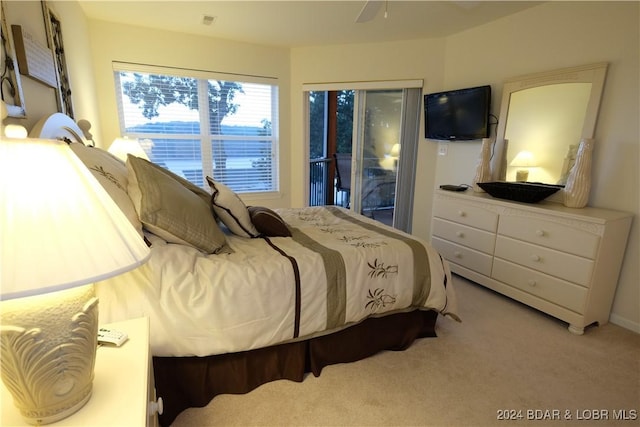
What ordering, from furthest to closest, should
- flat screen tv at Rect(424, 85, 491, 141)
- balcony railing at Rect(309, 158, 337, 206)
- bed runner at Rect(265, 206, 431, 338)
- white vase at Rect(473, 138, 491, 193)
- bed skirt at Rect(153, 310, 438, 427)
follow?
1. balcony railing at Rect(309, 158, 337, 206)
2. flat screen tv at Rect(424, 85, 491, 141)
3. white vase at Rect(473, 138, 491, 193)
4. bed runner at Rect(265, 206, 431, 338)
5. bed skirt at Rect(153, 310, 438, 427)

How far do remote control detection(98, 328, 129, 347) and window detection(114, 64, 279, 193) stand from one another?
9.87 ft

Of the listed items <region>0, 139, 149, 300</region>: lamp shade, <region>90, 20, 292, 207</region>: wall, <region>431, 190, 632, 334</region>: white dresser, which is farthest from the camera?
<region>90, 20, 292, 207</region>: wall

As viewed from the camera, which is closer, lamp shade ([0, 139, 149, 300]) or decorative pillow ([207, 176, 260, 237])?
lamp shade ([0, 139, 149, 300])

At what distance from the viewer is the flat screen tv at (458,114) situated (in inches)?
121

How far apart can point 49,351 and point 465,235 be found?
291 cm

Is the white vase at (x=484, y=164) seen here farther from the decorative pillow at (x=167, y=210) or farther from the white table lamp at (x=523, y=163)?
the decorative pillow at (x=167, y=210)

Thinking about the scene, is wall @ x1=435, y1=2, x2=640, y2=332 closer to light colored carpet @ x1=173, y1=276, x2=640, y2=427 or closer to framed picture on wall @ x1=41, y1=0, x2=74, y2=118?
light colored carpet @ x1=173, y1=276, x2=640, y2=427

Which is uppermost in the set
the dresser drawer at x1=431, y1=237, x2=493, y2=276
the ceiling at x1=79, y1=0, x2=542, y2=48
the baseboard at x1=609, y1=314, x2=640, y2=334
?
the ceiling at x1=79, y1=0, x2=542, y2=48

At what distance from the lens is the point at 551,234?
2238 millimetres

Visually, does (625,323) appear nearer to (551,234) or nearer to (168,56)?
(551,234)

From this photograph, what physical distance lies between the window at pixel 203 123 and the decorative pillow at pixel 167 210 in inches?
92.7

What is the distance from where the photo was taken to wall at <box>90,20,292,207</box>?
3197 mm

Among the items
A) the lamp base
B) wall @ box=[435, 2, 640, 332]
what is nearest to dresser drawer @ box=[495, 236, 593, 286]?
wall @ box=[435, 2, 640, 332]

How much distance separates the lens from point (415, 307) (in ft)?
6.21
